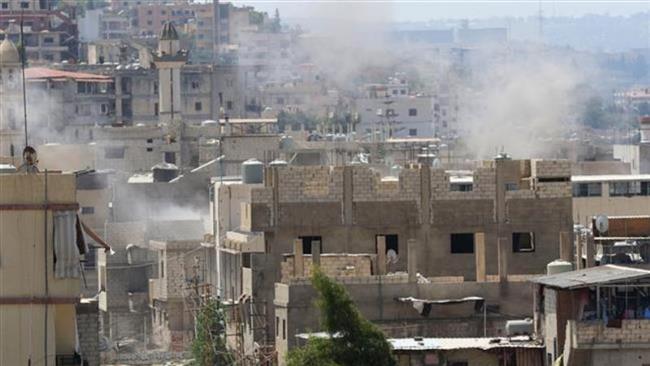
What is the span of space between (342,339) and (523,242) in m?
14.9

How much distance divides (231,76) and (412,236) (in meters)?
94.2

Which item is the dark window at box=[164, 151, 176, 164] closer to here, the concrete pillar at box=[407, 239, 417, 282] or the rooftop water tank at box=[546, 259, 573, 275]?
the concrete pillar at box=[407, 239, 417, 282]

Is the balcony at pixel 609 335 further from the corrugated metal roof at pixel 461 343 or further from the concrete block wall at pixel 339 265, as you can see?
the concrete block wall at pixel 339 265

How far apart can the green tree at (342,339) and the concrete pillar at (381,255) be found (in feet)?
34.9

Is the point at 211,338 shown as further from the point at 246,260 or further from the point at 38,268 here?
the point at 38,268

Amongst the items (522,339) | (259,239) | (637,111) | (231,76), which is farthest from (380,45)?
(522,339)

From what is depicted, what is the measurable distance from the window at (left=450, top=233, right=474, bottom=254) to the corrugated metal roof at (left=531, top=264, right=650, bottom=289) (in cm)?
1130

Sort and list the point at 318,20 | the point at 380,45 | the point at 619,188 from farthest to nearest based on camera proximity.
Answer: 1. the point at 380,45
2. the point at 318,20
3. the point at 619,188

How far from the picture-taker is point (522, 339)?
125 ft

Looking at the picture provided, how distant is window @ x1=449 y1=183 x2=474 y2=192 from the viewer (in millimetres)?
49269

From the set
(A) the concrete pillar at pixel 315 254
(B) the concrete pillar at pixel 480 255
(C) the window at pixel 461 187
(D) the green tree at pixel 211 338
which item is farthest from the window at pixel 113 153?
(A) the concrete pillar at pixel 315 254

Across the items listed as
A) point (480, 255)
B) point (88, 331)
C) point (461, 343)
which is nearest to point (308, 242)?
point (480, 255)

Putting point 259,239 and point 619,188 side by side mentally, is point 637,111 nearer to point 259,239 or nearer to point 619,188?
point 619,188

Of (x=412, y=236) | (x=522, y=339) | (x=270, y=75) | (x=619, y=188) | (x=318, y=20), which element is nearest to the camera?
(x=522, y=339)
